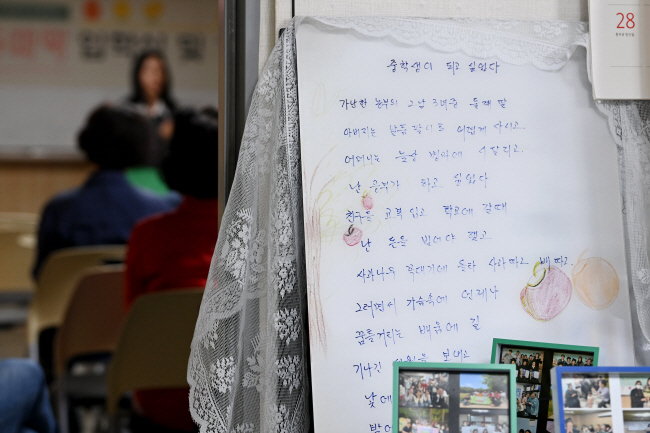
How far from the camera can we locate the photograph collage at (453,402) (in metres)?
1.00

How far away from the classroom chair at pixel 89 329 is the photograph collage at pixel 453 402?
1.44m

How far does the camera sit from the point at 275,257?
117 centimetres

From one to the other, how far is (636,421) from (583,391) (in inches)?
4.2

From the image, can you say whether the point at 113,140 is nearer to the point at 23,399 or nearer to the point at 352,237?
the point at 23,399

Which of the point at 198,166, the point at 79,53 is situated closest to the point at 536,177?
the point at 198,166

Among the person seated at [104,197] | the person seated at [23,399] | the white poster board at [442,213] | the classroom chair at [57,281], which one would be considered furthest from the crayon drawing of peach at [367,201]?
the classroom chair at [57,281]

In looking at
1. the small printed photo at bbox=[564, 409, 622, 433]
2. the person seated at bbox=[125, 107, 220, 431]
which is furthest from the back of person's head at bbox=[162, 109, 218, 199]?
the small printed photo at bbox=[564, 409, 622, 433]

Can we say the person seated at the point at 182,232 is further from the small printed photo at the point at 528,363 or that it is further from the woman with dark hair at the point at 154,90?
the woman with dark hair at the point at 154,90

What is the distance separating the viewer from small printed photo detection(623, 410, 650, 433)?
994 mm

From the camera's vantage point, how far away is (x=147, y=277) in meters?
1.95

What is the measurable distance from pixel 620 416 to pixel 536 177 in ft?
1.46

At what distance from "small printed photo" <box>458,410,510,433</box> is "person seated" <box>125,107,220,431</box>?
1024 mm

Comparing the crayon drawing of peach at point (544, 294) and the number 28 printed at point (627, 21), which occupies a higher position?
the number 28 printed at point (627, 21)

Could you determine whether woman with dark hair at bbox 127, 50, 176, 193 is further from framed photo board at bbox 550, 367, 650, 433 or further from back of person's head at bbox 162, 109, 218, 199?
framed photo board at bbox 550, 367, 650, 433
